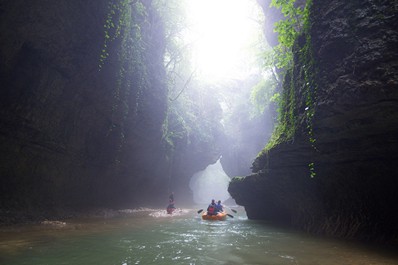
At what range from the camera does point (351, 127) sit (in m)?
8.29

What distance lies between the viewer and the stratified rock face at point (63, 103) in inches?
415

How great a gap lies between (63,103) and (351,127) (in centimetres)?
1118

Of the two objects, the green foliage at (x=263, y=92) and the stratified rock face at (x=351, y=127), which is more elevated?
the green foliage at (x=263, y=92)

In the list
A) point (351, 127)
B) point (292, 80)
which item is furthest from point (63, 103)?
point (351, 127)

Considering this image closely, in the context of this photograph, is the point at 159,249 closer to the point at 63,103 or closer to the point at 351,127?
A: the point at 351,127

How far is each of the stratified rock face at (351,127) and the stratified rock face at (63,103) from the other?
28.5 ft

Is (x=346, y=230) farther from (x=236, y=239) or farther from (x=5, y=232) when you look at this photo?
(x=5, y=232)

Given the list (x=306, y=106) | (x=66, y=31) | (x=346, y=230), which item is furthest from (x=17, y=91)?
(x=346, y=230)

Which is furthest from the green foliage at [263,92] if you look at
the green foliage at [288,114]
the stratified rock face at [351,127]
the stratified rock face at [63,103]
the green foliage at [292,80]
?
the stratified rock face at [351,127]

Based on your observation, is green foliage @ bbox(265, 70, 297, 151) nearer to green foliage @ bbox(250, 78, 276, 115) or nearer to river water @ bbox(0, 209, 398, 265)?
river water @ bbox(0, 209, 398, 265)

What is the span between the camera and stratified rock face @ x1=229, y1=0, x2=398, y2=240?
727 cm

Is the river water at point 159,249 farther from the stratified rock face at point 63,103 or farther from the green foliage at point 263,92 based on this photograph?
the green foliage at point 263,92

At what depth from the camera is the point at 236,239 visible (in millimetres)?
10297

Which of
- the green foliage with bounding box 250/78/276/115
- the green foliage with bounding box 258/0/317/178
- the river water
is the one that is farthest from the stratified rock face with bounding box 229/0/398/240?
the green foliage with bounding box 250/78/276/115
